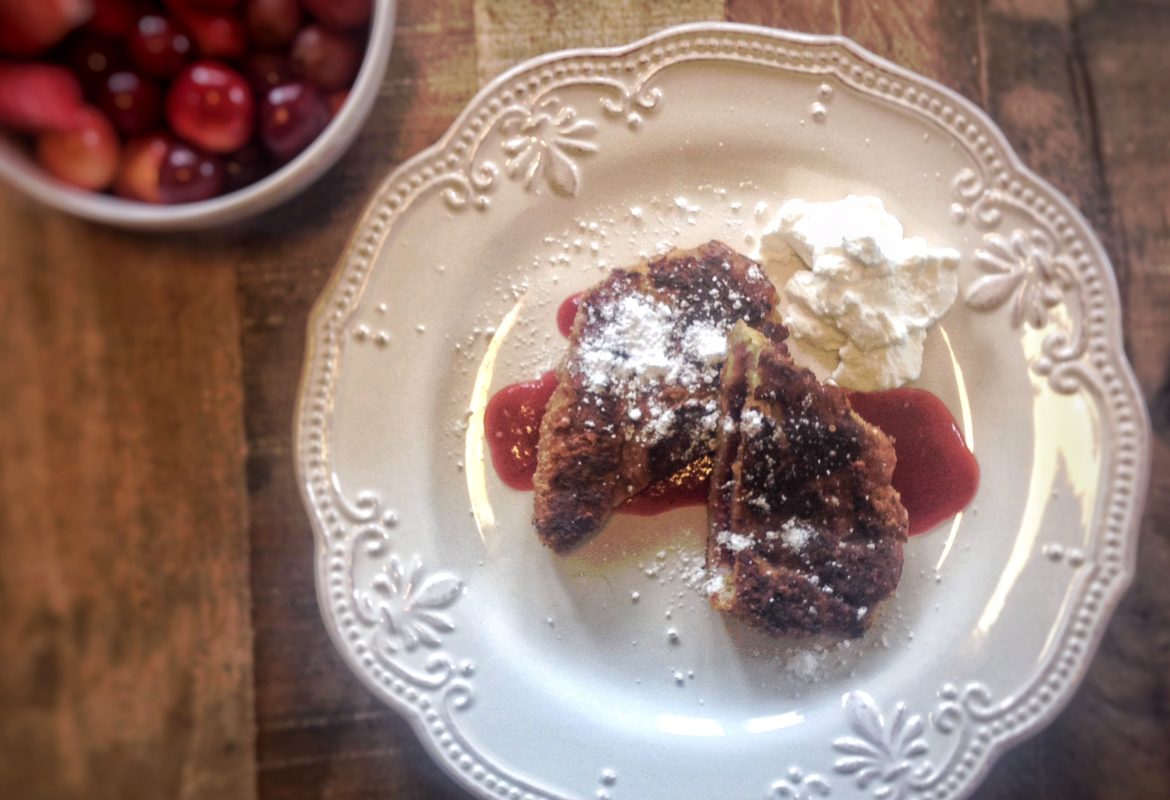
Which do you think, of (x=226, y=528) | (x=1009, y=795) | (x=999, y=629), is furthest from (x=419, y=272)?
(x=1009, y=795)

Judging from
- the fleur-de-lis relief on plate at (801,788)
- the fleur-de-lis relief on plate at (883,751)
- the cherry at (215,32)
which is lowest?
the fleur-de-lis relief on plate at (801,788)

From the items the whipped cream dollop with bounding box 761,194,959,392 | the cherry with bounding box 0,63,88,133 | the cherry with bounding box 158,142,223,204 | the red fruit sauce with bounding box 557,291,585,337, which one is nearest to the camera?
the cherry with bounding box 0,63,88,133

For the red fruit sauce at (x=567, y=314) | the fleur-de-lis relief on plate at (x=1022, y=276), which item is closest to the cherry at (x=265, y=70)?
the red fruit sauce at (x=567, y=314)

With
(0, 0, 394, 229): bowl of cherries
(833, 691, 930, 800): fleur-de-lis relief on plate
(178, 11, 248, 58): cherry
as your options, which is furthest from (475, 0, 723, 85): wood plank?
(833, 691, 930, 800): fleur-de-lis relief on plate

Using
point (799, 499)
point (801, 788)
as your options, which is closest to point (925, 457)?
Result: point (799, 499)

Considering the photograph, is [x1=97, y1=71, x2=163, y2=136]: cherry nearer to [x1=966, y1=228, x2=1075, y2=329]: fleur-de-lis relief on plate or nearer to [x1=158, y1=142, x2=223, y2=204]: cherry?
[x1=158, y1=142, x2=223, y2=204]: cherry

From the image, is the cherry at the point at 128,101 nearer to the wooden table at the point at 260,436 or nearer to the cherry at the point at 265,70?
the cherry at the point at 265,70

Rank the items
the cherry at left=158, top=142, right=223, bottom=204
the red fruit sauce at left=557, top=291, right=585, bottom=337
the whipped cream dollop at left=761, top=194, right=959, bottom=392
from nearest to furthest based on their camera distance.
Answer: the cherry at left=158, top=142, right=223, bottom=204 → the whipped cream dollop at left=761, top=194, right=959, bottom=392 → the red fruit sauce at left=557, top=291, right=585, bottom=337
